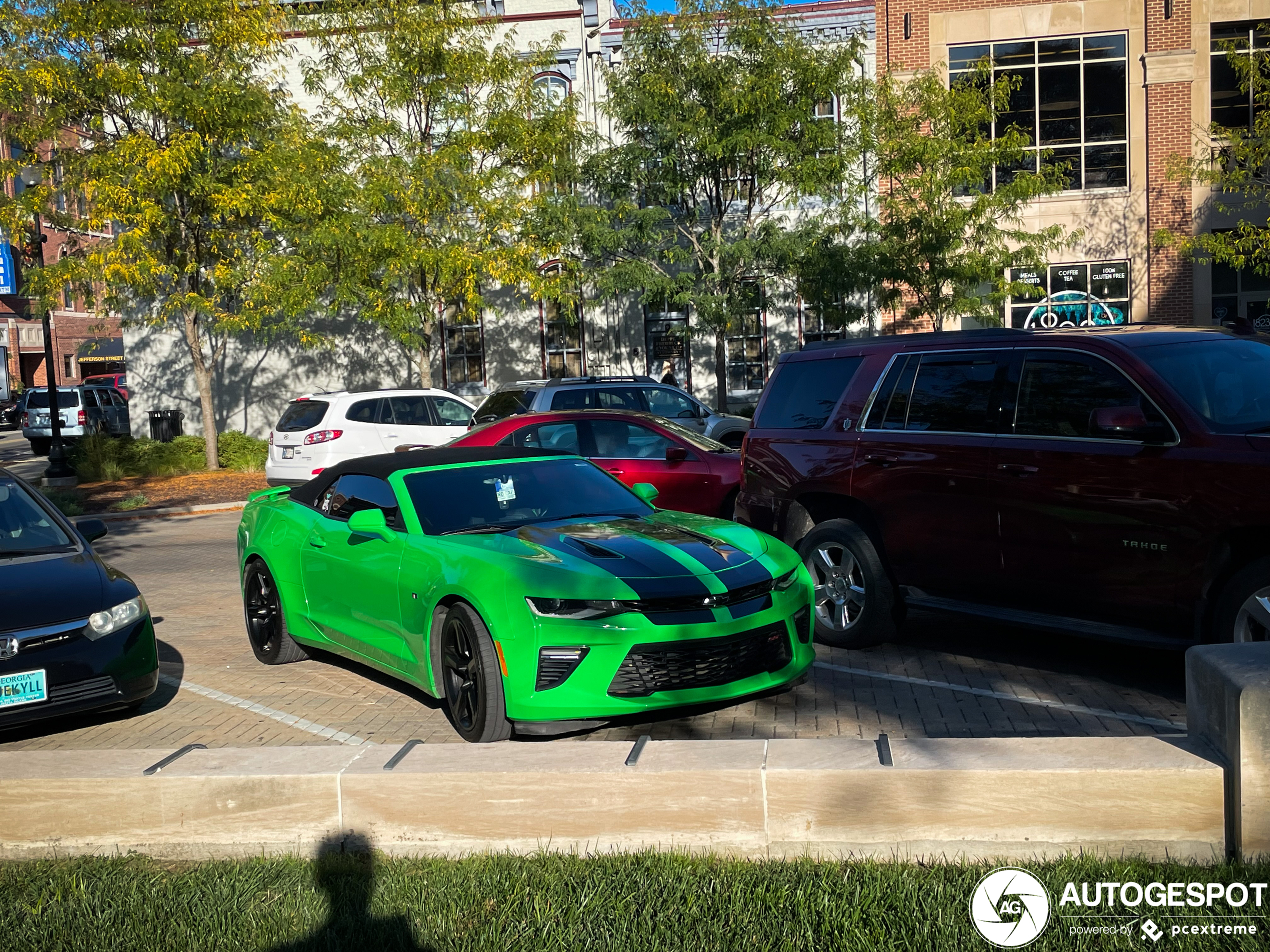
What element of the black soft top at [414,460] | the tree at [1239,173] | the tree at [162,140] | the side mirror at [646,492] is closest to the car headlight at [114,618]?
the black soft top at [414,460]

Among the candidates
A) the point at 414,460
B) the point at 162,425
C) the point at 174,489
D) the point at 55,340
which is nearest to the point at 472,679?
the point at 414,460

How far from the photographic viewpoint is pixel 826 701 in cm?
699

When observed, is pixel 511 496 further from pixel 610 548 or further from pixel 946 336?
pixel 946 336

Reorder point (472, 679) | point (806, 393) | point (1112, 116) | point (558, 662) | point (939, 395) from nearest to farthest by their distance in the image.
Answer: point (558, 662), point (472, 679), point (939, 395), point (806, 393), point (1112, 116)

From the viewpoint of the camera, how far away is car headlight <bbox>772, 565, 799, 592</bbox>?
6.42 meters

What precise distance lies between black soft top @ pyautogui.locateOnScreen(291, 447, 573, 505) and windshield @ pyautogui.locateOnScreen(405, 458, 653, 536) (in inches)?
3.6

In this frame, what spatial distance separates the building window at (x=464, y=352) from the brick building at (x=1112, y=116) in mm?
11637

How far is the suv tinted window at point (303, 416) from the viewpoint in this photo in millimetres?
18969

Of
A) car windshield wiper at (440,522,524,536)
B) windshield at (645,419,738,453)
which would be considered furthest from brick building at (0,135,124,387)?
car windshield wiper at (440,522,524,536)

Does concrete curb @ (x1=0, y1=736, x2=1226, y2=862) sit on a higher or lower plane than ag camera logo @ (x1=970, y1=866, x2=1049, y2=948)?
higher

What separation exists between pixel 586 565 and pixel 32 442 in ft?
109

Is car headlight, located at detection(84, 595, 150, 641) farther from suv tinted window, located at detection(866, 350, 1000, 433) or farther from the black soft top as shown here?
suv tinted window, located at detection(866, 350, 1000, 433)

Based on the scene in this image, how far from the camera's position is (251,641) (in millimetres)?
8664

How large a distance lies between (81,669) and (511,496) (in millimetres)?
2543
